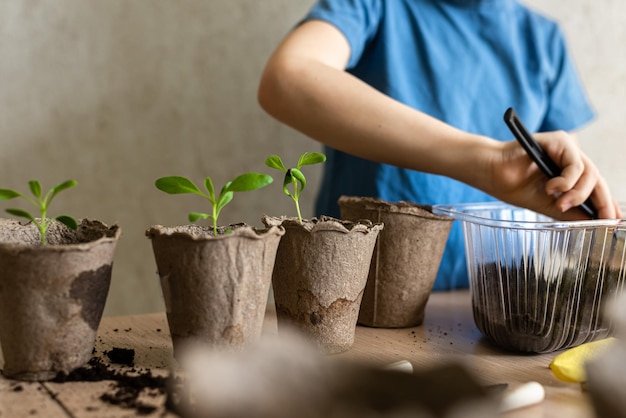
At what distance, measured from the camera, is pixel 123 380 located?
51 centimetres

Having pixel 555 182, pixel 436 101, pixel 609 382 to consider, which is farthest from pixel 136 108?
pixel 609 382

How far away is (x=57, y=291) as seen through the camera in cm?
50

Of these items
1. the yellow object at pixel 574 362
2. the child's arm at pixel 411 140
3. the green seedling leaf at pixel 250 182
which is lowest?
the yellow object at pixel 574 362

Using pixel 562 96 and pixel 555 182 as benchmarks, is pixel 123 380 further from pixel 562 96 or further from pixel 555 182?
pixel 562 96

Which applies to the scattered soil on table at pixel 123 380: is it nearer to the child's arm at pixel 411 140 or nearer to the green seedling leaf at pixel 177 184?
the green seedling leaf at pixel 177 184

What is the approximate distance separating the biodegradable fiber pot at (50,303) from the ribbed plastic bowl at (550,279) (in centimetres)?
38

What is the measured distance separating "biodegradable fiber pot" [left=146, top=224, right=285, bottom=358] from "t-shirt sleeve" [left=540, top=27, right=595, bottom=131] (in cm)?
89

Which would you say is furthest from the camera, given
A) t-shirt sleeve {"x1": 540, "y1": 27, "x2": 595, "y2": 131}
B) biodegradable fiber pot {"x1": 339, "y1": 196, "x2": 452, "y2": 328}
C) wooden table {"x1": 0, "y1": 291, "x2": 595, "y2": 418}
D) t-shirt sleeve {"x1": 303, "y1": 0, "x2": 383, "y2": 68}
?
t-shirt sleeve {"x1": 540, "y1": 27, "x2": 595, "y2": 131}

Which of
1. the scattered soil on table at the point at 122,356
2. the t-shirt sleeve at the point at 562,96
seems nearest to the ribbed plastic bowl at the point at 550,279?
the scattered soil on table at the point at 122,356

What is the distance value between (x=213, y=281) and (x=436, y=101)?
72 centimetres

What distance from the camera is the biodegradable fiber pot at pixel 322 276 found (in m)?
0.59

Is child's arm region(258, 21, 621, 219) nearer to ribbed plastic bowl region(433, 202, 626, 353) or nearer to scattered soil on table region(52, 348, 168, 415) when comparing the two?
ribbed plastic bowl region(433, 202, 626, 353)

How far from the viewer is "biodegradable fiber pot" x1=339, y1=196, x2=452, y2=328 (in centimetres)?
72

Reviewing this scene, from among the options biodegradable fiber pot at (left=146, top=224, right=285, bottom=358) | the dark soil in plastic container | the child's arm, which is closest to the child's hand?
the child's arm
